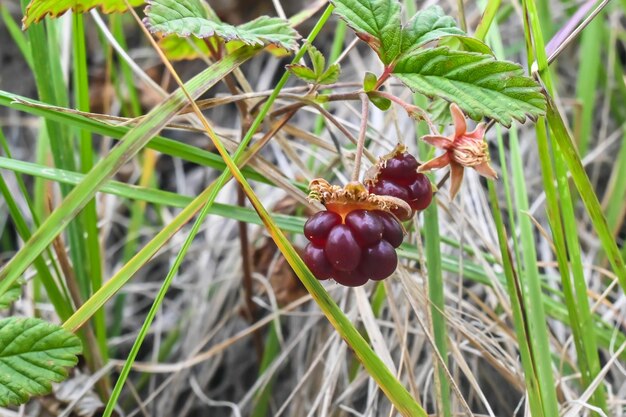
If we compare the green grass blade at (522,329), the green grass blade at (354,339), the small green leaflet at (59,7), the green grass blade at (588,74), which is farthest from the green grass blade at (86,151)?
the green grass blade at (588,74)

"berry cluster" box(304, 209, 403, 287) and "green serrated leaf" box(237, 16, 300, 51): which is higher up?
"green serrated leaf" box(237, 16, 300, 51)

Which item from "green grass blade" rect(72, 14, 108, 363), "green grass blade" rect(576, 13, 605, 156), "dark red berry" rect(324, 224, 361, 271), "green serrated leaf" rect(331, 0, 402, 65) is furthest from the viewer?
"green grass blade" rect(576, 13, 605, 156)

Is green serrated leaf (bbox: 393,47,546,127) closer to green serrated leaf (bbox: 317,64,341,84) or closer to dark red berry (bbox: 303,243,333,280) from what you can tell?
green serrated leaf (bbox: 317,64,341,84)

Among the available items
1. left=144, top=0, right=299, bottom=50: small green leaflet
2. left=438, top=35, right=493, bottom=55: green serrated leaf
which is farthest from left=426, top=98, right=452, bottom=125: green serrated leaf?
left=144, top=0, right=299, bottom=50: small green leaflet

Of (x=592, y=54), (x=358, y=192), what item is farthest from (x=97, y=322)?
(x=592, y=54)

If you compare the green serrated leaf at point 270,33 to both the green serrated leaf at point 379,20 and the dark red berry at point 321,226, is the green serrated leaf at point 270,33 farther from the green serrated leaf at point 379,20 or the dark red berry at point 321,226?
the dark red berry at point 321,226

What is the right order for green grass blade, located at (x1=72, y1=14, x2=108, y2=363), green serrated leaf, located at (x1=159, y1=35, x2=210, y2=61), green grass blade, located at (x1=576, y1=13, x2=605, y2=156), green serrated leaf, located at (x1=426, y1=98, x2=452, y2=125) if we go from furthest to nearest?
1. green grass blade, located at (x1=576, y1=13, x2=605, y2=156)
2. green serrated leaf, located at (x1=159, y1=35, x2=210, y2=61)
3. green grass blade, located at (x1=72, y1=14, x2=108, y2=363)
4. green serrated leaf, located at (x1=426, y1=98, x2=452, y2=125)

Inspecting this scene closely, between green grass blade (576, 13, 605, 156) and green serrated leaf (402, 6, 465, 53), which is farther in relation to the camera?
green grass blade (576, 13, 605, 156)

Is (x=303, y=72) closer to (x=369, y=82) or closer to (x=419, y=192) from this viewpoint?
(x=369, y=82)

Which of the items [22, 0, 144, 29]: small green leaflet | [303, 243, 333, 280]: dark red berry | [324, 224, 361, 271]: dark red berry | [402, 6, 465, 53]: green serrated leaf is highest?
[22, 0, 144, 29]: small green leaflet
